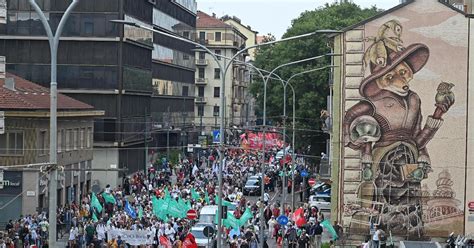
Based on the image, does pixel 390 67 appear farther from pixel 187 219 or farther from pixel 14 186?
pixel 14 186

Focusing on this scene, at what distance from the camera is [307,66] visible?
3157 inches

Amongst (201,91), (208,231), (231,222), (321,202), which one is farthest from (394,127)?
(201,91)

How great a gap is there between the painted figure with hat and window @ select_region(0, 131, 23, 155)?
47.2 feet

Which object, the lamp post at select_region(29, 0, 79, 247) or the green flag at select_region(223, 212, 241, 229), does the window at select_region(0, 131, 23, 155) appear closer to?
the green flag at select_region(223, 212, 241, 229)

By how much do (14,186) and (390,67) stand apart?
16893 millimetres

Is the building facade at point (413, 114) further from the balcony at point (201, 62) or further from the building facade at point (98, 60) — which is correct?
the balcony at point (201, 62)

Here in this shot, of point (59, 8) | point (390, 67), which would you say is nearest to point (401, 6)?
point (390, 67)

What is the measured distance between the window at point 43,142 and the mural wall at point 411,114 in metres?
14.0

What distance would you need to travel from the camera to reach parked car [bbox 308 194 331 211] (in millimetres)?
55447

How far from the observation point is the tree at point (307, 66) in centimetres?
7588

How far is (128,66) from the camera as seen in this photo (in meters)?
67.6

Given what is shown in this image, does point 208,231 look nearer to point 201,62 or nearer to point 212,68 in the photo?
point 201,62

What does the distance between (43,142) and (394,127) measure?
→ 16164mm

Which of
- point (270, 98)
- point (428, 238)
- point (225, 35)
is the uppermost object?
→ point (225, 35)
